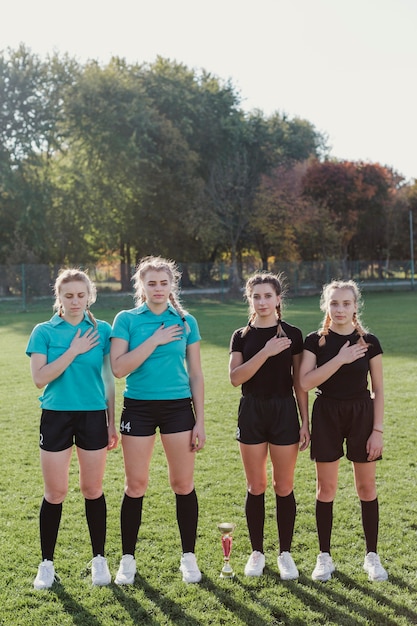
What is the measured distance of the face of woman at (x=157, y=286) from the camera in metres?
3.68

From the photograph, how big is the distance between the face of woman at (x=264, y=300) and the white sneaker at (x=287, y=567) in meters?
1.43

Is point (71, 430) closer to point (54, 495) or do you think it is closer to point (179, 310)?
point (54, 495)

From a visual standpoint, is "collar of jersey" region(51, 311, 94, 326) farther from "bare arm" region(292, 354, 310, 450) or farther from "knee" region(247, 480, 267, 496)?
"knee" region(247, 480, 267, 496)

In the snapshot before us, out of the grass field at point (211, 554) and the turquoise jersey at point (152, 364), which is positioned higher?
the turquoise jersey at point (152, 364)

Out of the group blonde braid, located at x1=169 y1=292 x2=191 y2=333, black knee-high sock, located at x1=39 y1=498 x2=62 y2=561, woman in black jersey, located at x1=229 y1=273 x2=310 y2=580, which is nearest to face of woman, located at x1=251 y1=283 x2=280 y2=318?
woman in black jersey, located at x1=229 y1=273 x2=310 y2=580

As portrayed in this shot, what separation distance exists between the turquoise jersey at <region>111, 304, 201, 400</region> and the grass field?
1.13 meters

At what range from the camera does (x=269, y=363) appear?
377 centimetres

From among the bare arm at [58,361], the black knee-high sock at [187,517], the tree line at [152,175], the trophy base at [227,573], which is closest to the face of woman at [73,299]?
the bare arm at [58,361]

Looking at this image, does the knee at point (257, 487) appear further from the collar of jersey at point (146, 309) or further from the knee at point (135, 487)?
the collar of jersey at point (146, 309)

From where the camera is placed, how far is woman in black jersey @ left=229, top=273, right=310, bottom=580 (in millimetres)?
3736

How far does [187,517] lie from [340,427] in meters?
1.04

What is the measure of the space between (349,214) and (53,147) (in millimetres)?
16888

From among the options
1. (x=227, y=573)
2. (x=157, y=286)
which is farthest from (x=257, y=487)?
(x=157, y=286)

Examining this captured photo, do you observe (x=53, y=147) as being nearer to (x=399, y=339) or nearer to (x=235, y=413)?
(x=399, y=339)
